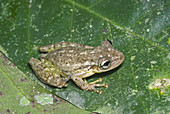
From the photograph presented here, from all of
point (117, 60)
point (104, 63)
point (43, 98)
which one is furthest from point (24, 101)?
point (117, 60)

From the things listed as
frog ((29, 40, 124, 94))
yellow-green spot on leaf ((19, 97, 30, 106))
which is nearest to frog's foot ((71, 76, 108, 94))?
frog ((29, 40, 124, 94))

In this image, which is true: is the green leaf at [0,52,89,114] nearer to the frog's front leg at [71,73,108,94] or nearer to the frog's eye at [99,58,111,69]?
the frog's front leg at [71,73,108,94]

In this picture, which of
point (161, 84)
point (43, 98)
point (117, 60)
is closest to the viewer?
point (161, 84)

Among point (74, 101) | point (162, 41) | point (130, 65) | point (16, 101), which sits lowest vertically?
point (16, 101)

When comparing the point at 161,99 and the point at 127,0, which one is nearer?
the point at 161,99

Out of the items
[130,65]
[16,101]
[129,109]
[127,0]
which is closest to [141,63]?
[130,65]

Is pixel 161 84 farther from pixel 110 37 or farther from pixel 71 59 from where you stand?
pixel 71 59

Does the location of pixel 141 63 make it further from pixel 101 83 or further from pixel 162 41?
pixel 101 83

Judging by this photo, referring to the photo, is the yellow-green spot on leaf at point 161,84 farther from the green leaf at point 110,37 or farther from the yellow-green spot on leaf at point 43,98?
the yellow-green spot on leaf at point 43,98
